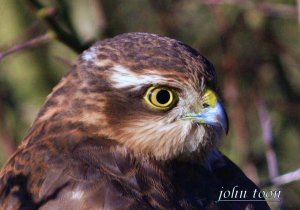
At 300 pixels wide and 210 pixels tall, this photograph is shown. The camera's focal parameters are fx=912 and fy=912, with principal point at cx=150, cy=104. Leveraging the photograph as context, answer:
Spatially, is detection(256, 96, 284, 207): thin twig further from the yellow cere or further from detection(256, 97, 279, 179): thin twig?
the yellow cere

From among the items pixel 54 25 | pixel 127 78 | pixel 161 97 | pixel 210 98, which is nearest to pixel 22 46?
pixel 54 25

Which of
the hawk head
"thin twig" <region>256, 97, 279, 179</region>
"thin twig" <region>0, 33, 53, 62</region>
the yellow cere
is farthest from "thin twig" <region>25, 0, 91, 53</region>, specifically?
"thin twig" <region>256, 97, 279, 179</region>

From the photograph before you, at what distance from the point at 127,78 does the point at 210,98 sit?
0.49 m

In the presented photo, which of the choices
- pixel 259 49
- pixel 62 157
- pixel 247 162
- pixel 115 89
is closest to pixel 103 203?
pixel 62 157

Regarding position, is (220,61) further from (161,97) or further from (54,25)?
(161,97)

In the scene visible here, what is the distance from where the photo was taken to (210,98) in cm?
516

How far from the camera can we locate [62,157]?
4906 mm

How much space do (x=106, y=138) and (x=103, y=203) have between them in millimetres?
647

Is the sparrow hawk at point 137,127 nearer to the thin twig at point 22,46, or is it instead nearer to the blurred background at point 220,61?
the thin twig at point 22,46

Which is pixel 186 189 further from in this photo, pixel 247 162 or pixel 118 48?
pixel 247 162

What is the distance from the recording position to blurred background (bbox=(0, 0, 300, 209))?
25.2ft

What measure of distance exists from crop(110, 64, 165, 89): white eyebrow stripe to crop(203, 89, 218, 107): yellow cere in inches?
12.8

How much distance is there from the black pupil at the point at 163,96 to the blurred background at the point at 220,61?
232 centimetres

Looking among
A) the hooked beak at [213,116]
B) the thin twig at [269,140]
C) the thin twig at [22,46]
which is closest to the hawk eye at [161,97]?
the hooked beak at [213,116]
